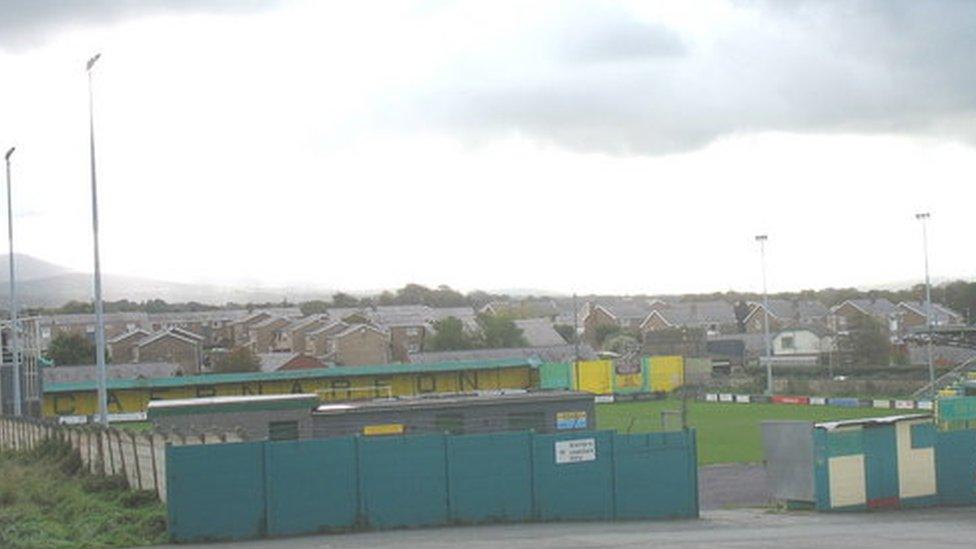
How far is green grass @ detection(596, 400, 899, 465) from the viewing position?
56.2 m

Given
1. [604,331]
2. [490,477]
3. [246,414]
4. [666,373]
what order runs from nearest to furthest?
[490,477]
[246,414]
[666,373]
[604,331]

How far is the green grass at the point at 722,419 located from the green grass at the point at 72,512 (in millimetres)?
25318

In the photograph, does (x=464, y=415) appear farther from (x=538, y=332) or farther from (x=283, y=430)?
(x=538, y=332)

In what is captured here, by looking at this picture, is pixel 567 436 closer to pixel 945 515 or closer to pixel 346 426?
pixel 945 515

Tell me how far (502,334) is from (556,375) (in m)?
46.4

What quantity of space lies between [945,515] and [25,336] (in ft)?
156

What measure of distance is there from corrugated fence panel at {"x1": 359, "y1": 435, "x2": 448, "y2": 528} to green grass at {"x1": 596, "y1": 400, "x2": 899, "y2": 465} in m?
23.9

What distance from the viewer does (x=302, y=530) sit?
87.2ft

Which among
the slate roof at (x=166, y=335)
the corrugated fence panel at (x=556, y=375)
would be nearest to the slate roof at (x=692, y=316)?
the slate roof at (x=166, y=335)

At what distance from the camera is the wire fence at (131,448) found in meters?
27.7

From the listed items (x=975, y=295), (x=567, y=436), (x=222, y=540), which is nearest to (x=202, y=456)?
(x=222, y=540)

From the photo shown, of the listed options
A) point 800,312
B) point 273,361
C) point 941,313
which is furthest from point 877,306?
point 273,361

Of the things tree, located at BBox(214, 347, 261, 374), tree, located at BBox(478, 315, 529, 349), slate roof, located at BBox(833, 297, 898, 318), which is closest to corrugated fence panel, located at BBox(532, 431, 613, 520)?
tree, located at BBox(214, 347, 261, 374)

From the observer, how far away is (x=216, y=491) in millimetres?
25781
